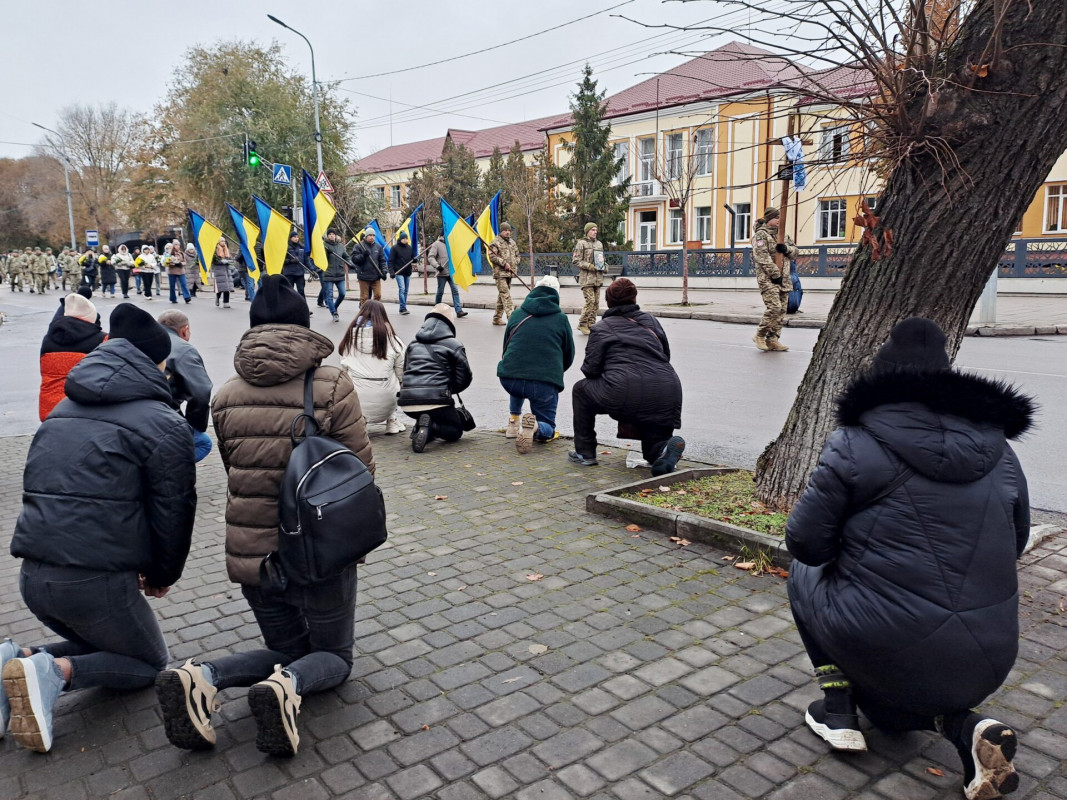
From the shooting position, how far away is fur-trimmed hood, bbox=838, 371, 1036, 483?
2793mm

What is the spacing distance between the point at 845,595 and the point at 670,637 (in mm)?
1276

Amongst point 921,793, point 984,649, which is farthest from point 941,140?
point 921,793

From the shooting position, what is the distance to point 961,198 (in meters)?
4.69

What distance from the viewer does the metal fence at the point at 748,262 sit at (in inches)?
956

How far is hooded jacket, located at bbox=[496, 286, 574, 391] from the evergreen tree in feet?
130

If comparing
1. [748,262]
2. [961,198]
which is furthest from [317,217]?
[748,262]

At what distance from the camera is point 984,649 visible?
110 inches

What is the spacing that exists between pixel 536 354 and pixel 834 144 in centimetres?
349

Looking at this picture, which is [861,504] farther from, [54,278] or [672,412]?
[54,278]

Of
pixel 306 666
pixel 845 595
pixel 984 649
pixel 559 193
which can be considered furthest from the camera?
pixel 559 193

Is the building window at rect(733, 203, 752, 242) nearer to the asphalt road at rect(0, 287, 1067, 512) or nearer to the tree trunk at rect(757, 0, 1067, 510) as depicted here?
the asphalt road at rect(0, 287, 1067, 512)

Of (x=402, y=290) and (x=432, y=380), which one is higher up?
(x=402, y=290)

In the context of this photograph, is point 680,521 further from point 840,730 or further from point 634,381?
point 840,730

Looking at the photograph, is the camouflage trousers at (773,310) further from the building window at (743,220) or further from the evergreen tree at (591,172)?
the building window at (743,220)
